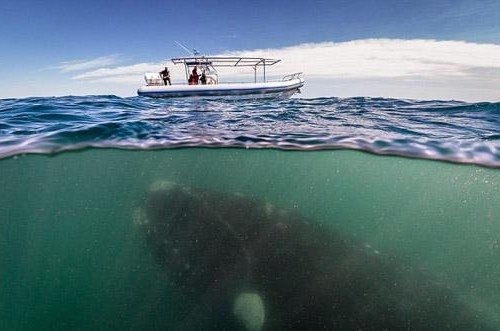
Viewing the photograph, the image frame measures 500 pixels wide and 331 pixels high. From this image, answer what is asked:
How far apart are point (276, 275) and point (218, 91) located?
20783 mm

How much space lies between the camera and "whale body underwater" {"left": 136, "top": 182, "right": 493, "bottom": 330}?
6.99m

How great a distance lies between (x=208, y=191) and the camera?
9.47 m

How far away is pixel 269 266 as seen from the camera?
7.93 meters

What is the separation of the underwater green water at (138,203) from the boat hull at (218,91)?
13.5 metres

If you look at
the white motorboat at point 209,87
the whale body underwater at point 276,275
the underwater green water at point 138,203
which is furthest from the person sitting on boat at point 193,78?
the whale body underwater at point 276,275

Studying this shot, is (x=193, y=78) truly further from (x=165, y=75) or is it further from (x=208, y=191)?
(x=208, y=191)

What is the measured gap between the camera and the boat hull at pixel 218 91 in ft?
86.8

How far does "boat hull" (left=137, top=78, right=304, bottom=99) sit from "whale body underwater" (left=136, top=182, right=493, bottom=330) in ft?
61.0

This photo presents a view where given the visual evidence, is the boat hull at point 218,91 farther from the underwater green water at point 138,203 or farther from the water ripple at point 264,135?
the underwater green water at point 138,203

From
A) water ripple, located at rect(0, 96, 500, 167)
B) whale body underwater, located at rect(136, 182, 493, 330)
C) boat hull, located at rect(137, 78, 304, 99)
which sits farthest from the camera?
boat hull, located at rect(137, 78, 304, 99)

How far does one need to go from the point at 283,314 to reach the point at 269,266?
114 cm

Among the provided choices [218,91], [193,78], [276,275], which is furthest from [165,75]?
[276,275]

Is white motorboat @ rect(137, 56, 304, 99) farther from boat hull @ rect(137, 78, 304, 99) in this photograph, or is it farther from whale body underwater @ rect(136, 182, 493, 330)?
whale body underwater @ rect(136, 182, 493, 330)

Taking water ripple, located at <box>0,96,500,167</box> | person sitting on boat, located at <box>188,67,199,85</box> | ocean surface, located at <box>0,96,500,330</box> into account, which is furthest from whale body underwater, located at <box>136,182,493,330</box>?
person sitting on boat, located at <box>188,67,199,85</box>
